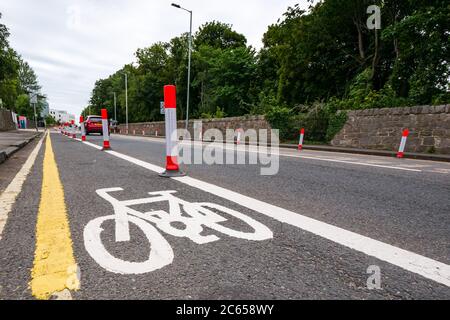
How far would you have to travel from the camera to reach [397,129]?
437 inches

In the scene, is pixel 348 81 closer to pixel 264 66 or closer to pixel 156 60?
pixel 264 66

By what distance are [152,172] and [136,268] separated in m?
3.04

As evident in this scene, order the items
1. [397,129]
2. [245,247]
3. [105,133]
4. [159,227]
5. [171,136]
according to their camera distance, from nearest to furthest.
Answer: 1. [245,247]
2. [159,227]
3. [171,136]
4. [105,133]
5. [397,129]

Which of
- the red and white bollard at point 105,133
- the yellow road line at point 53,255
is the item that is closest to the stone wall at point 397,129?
the red and white bollard at point 105,133

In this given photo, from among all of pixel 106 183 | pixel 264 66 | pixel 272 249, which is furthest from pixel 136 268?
pixel 264 66

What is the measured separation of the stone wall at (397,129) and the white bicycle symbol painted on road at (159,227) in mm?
10576

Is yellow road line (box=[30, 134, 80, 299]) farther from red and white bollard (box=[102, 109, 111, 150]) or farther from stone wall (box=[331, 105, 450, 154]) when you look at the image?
stone wall (box=[331, 105, 450, 154])

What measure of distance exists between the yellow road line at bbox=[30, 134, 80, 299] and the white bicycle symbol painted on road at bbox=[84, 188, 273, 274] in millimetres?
120

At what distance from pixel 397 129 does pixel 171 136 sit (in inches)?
406

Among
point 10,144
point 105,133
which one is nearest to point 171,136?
point 105,133

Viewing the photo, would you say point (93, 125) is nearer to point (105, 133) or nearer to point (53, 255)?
point (105, 133)

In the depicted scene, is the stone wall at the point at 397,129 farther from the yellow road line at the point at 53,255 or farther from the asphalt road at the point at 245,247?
the yellow road line at the point at 53,255

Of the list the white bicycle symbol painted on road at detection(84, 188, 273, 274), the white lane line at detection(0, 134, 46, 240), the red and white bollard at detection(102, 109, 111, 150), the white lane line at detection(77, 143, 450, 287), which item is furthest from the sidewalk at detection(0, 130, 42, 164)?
the white lane line at detection(77, 143, 450, 287)

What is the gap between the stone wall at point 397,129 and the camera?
31.9 feet
